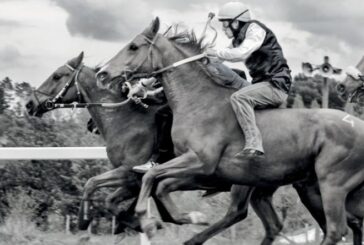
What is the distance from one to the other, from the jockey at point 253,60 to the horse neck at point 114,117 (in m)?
1.09

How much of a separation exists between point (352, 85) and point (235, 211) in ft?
5.37

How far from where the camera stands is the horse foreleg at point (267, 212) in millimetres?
9766

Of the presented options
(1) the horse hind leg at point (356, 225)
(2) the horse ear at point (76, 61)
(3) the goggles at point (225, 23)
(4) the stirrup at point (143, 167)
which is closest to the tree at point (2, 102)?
(2) the horse ear at point (76, 61)

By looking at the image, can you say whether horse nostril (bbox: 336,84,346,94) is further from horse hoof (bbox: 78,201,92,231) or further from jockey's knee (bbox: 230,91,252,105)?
horse hoof (bbox: 78,201,92,231)

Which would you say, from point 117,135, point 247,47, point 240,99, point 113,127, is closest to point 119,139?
point 117,135

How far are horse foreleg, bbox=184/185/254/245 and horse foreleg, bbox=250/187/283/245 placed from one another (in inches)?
7.1

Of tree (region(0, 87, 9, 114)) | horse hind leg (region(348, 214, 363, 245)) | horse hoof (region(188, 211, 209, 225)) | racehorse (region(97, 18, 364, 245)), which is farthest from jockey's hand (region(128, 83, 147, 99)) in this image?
tree (region(0, 87, 9, 114))

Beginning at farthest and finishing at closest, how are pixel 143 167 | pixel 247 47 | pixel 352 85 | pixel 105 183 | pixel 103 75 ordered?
pixel 352 85 < pixel 105 183 < pixel 143 167 < pixel 103 75 < pixel 247 47

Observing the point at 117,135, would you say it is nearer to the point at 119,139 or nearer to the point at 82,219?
the point at 119,139

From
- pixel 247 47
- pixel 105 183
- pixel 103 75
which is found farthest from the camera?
pixel 105 183

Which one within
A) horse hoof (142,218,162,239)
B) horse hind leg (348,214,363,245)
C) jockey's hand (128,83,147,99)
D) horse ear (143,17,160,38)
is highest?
horse ear (143,17,160,38)

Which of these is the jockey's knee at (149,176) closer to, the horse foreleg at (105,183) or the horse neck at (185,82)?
the horse neck at (185,82)

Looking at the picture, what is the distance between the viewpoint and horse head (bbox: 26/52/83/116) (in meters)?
10.3

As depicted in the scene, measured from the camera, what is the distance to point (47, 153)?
33.6ft
